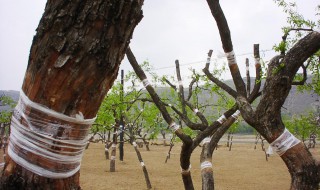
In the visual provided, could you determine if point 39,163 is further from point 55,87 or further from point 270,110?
point 270,110

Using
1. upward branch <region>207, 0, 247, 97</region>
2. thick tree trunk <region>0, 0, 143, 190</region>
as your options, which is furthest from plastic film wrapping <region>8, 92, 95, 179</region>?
upward branch <region>207, 0, 247, 97</region>

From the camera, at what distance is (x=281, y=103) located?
117 inches

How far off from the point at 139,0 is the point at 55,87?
427 millimetres

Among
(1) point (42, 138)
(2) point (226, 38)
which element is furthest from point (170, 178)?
(1) point (42, 138)

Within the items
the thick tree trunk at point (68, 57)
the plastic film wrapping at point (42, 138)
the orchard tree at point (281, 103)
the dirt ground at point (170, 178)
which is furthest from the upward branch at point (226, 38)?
the dirt ground at point (170, 178)

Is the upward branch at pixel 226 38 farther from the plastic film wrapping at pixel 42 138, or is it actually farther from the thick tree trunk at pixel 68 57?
the plastic film wrapping at pixel 42 138

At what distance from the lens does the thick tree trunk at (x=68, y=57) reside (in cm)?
102

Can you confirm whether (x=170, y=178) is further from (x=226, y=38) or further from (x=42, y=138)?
(x=42, y=138)

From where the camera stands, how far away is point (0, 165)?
3.88ft

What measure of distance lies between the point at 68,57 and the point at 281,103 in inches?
97.1

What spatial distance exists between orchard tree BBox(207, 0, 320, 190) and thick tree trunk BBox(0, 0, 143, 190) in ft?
6.95

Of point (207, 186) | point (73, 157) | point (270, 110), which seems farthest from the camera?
point (207, 186)

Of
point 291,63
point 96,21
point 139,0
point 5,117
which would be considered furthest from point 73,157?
point 5,117

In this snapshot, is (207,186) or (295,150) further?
(207,186)
